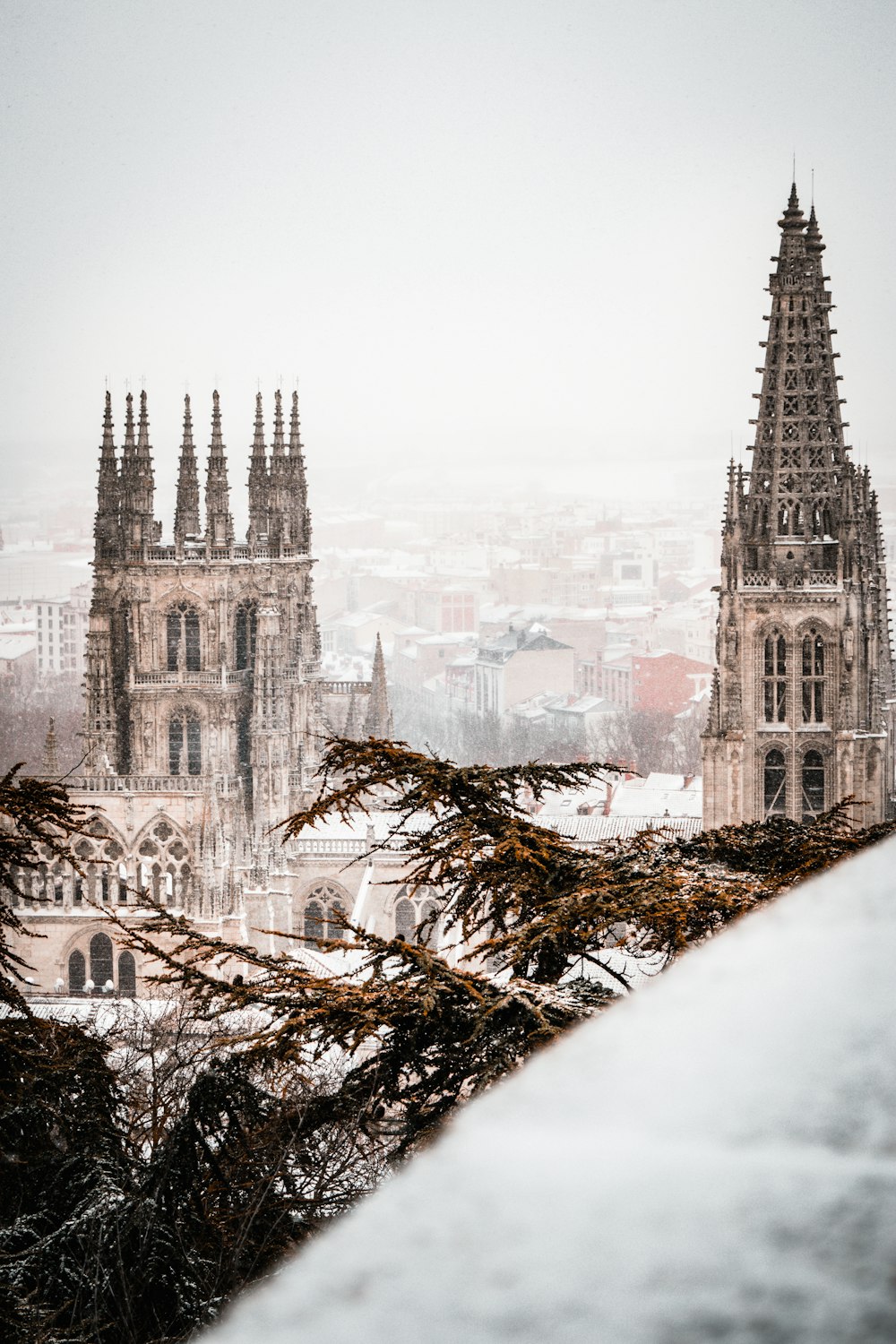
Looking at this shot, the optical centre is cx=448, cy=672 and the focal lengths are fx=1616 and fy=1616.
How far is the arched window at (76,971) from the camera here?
28.2 metres

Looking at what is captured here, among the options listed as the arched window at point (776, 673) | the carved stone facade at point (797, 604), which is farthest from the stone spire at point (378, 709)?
the arched window at point (776, 673)

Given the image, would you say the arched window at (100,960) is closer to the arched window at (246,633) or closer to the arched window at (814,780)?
the arched window at (246,633)

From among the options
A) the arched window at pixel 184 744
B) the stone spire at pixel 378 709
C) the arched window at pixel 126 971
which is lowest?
the arched window at pixel 126 971

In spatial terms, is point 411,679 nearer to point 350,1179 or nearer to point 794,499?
point 794,499

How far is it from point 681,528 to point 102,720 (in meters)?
29.3

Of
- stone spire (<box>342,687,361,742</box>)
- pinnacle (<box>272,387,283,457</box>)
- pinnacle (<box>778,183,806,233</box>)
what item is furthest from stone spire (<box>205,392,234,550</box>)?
pinnacle (<box>778,183,806,233</box>)

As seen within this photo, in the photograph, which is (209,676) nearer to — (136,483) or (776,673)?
(136,483)

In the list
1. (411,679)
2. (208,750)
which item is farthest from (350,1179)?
(411,679)

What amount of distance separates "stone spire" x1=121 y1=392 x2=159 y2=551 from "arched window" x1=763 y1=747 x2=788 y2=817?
13078 millimetres

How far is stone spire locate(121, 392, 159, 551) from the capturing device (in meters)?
32.2

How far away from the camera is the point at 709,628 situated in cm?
5275

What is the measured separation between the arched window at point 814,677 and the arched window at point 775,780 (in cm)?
81

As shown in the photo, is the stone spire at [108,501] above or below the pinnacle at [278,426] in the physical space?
below

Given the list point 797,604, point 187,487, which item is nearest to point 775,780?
point 797,604
